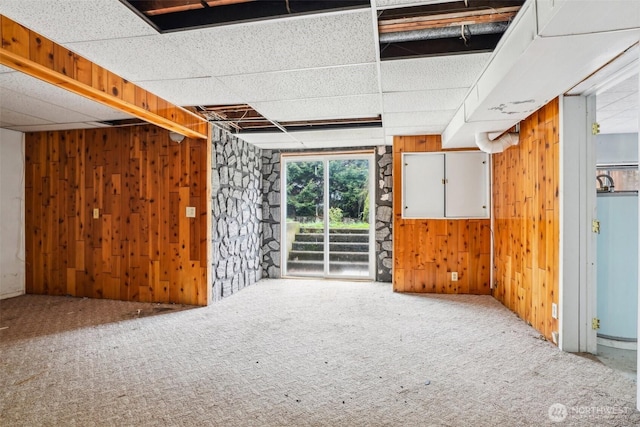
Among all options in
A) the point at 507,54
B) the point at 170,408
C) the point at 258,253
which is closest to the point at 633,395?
the point at 507,54

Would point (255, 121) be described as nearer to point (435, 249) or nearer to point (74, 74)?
point (74, 74)

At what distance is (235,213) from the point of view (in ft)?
15.6

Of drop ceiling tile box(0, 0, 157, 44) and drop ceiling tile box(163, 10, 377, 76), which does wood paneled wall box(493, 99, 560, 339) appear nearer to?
drop ceiling tile box(163, 10, 377, 76)

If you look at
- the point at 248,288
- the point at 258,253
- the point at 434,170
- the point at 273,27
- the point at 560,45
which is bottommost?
the point at 248,288

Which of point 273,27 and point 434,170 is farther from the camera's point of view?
point 434,170

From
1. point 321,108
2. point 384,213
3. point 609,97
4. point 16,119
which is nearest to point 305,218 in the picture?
point 384,213

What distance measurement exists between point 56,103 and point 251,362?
312 cm

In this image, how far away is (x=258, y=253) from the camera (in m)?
5.64

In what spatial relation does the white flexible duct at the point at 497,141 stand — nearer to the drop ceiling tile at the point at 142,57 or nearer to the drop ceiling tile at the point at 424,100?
the drop ceiling tile at the point at 424,100

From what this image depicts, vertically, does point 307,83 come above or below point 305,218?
above

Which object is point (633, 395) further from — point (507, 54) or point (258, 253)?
point (258, 253)

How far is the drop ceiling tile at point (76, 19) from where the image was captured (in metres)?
1.69

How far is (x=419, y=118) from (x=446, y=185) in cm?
129

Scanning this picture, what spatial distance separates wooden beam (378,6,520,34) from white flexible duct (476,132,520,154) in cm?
186
